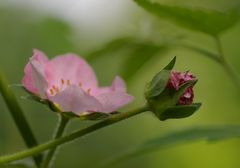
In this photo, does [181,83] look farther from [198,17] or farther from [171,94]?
[198,17]

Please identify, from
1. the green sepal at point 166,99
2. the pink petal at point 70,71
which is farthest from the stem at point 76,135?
the pink petal at point 70,71

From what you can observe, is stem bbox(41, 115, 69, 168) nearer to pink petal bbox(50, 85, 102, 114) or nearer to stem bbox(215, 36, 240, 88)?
pink petal bbox(50, 85, 102, 114)

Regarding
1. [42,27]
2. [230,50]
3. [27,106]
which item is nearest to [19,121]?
[42,27]

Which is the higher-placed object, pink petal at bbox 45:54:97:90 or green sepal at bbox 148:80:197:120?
pink petal at bbox 45:54:97:90

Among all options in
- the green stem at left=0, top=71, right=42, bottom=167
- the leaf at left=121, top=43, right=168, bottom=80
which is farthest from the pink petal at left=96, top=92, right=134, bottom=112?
the leaf at left=121, top=43, right=168, bottom=80

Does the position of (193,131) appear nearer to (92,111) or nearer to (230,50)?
(92,111)

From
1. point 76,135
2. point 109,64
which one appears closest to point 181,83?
point 76,135

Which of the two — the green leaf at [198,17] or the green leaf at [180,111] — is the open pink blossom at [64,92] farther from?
the green leaf at [198,17]
